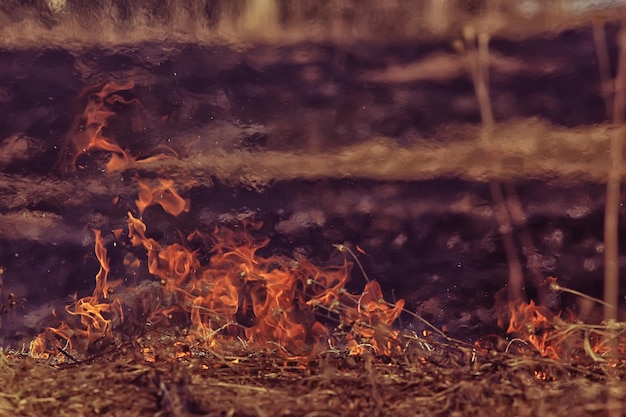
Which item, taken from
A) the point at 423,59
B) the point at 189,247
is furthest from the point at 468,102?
the point at 189,247

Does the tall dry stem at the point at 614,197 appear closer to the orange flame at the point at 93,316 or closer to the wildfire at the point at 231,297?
the wildfire at the point at 231,297

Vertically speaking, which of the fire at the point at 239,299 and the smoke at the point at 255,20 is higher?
the smoke at the point at 255,20

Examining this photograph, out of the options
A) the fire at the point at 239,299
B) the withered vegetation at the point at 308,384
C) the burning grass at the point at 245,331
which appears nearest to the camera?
the withered vegetation at the point at 308,384

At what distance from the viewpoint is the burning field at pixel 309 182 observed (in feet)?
13.0

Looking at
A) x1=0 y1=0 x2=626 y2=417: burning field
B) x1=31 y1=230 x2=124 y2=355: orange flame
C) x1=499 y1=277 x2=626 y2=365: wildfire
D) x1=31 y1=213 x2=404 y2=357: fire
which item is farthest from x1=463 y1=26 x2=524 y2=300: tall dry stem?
x1=31 y1=230 x2=124 y2=355: orange flame

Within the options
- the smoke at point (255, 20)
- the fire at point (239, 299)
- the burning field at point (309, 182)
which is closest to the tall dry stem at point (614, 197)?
the burning field at point (309, 182)

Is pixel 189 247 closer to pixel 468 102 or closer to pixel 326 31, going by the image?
pixel 326 31

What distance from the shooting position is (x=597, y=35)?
3910mm

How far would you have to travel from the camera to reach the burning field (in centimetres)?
396

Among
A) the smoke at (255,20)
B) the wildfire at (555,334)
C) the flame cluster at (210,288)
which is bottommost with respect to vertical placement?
the wildfire at (555,334)

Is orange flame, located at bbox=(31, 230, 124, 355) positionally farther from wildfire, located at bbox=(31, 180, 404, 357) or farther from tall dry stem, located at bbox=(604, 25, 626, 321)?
tall dry stem, located at bbox=(604, 25, 626, 321)

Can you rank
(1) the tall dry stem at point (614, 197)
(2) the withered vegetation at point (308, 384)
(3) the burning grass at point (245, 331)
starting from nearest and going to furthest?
(2) the withered vegetation at point (308, 384) < (3) the burning grass at point (245, 331) < (1) the tall dry stem at point (614, 197)

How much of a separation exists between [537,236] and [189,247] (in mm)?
1820

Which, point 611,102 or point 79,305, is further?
point 79,305
